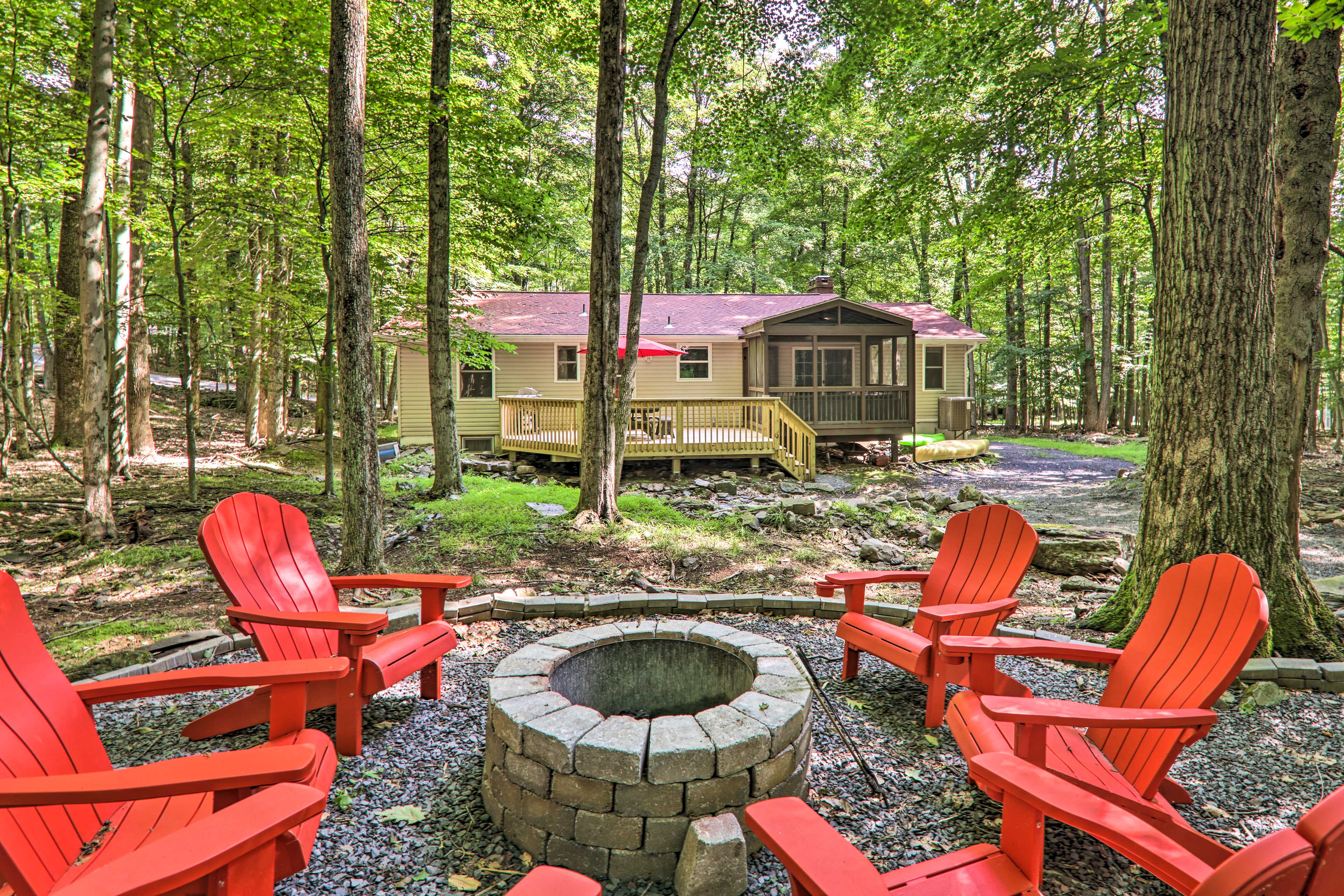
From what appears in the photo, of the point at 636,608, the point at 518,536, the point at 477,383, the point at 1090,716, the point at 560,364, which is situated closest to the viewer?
the point at 1090,716

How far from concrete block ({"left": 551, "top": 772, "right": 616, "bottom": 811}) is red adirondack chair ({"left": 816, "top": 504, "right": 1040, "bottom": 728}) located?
1.51 meters

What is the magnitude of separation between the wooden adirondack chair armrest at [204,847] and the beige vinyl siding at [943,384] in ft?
61.7

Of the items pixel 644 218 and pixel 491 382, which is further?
pixel 491 382

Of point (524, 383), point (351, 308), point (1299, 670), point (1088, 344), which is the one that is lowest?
point (1299, 670)

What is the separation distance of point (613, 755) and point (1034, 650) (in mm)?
1502

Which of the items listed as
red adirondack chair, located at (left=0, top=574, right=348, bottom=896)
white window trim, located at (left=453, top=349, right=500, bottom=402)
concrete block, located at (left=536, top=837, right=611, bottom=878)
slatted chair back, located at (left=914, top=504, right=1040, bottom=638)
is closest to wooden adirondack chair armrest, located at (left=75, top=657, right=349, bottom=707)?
red adirondack chair, located at (left=0, top=574, right=348, bottom=896)

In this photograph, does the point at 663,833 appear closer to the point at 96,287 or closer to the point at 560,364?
the point at 96,287

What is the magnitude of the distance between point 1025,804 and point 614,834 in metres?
1.13

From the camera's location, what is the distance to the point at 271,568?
9.32 ft

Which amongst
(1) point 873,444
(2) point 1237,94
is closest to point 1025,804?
(2) point 1237,94

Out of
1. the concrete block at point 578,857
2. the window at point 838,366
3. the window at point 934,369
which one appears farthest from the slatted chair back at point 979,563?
the window at point 934,369

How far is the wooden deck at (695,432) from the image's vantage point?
10844 mm

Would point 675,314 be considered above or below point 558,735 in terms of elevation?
above

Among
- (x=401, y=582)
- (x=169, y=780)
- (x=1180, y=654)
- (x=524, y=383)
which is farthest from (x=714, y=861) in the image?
(x=524, y=383)
